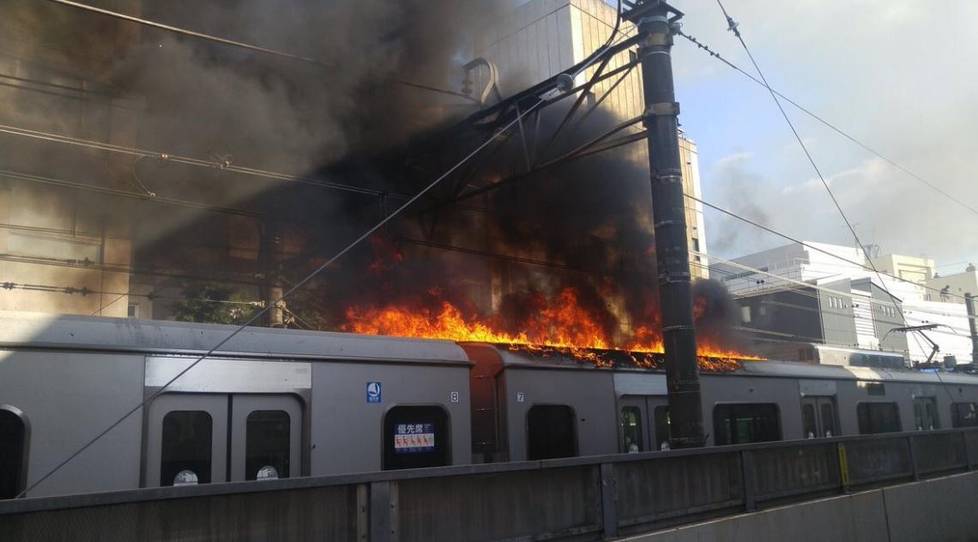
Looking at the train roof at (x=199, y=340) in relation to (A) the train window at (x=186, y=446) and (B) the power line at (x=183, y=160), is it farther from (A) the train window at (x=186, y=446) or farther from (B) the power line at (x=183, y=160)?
(B) the power line at (x=183, y=160)

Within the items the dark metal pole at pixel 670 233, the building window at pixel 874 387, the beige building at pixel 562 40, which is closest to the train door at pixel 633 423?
the dark metal pole at pixel 670 233

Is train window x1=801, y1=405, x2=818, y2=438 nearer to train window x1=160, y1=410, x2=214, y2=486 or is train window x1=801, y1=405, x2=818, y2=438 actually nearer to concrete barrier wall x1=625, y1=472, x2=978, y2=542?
concrete barrier wall x1=625, y1=472, x2=978, y2=542

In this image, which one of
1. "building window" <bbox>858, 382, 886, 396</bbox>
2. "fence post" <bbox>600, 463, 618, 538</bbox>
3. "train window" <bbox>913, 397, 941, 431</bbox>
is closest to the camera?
"fence post" <bbox>600, 463, 618, 538</bbox>

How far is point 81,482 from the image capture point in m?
5.75

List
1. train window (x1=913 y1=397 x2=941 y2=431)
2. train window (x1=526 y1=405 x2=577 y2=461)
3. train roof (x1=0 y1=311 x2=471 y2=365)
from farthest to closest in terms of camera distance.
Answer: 1. train window (x1=913 y1=397 x2=941 y2=431)
2. train window (x1=526 y1=405 x2=577 y2=461)
3. train roof (x1=0 y1=311 x2=471 y2=365)

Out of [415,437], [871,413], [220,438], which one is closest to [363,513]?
[220,438]

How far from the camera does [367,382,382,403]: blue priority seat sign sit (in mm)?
7613

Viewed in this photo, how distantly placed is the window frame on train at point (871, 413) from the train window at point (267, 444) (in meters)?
11.8

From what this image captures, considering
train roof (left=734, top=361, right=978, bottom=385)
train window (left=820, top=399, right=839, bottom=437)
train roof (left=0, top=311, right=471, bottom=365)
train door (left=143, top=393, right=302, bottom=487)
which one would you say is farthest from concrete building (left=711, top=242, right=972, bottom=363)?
train door (left=143, top=393, right=302, bottom=487)

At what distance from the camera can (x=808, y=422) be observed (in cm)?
1344

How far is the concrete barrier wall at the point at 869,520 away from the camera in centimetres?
681

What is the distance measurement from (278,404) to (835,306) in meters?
53.5

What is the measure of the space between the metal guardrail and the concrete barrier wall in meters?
0.17

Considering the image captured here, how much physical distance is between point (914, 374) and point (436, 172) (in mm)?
11610
